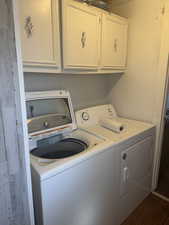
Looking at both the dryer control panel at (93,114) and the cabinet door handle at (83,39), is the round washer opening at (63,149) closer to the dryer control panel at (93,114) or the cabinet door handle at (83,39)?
the dryer control panel at (93,114)

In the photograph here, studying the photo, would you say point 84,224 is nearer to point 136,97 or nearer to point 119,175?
point 119,175

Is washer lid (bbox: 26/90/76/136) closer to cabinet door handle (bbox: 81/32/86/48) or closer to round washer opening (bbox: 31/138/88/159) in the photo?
round washer opening (bbox: 31/138/88/159)

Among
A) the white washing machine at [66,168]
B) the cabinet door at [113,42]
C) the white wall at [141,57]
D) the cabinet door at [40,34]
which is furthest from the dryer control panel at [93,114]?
the cabinet door at [40,34]

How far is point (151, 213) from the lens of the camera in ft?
6.04

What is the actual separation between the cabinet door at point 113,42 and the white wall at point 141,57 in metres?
0.13

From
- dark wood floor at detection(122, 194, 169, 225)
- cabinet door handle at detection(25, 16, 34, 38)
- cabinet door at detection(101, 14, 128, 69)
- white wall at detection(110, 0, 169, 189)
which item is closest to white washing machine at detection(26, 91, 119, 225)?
dark wood floor at detection(122, 194, 169, 225)

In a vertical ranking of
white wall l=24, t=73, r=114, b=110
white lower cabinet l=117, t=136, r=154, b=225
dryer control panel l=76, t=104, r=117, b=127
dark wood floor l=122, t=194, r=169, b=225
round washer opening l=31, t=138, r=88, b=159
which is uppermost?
white wall l=24, t=73, r=114, b=110

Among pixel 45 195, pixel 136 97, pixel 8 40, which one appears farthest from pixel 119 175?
pixel 8 40

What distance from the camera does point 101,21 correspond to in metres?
1.60

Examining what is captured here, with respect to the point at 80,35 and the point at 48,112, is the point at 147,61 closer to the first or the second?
the point at 80,35

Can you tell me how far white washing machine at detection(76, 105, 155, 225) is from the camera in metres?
1.54

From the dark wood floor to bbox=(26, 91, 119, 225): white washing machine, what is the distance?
1.02ft

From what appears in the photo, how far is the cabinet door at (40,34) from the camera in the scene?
3.67 feet

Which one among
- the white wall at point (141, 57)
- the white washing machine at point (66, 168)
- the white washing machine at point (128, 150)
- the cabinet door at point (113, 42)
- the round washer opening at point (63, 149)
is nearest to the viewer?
the white washing machine at point (66, 168)
